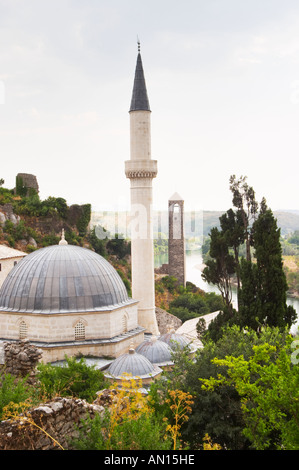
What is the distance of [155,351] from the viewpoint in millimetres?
16062

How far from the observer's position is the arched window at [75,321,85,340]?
15.3 meters

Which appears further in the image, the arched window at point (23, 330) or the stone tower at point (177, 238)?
the stone tower at point (177, 238)

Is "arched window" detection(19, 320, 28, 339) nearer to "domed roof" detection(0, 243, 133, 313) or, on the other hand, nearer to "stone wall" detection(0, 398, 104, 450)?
"domed roof" detection(0, 243, 133, 313)

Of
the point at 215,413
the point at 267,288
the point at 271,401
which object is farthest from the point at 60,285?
the point at 271,401

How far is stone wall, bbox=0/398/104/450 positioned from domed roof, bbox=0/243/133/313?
29.1 ft

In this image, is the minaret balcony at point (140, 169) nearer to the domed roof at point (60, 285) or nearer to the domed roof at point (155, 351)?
the domed roof at point (60, 285)

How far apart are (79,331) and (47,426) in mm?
9308

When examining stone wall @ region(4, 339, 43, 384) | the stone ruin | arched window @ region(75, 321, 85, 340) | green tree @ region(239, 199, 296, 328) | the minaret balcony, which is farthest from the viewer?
the stone ruin

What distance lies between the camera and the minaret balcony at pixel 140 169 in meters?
20.8

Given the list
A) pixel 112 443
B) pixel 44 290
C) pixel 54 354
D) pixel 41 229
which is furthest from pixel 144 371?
pixel 41 229

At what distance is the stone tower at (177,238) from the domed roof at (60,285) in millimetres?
28982

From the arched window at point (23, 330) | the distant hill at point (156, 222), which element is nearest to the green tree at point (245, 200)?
the arched window at point (23, 330)

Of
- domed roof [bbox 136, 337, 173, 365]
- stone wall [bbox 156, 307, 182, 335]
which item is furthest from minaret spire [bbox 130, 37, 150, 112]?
stone wall [bbox 156, 307, 182, 335]
